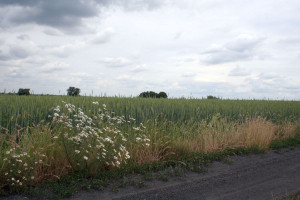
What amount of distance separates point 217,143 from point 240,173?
5.21ft

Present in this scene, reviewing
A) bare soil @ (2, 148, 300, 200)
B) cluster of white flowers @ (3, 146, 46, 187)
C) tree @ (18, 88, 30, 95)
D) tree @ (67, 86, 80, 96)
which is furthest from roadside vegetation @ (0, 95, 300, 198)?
tree @ (18, 88, 30, 95)

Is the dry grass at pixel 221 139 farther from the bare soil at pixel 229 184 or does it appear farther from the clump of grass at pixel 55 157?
the clump of grass at pixel 55 157

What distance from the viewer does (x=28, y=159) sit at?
5609mm

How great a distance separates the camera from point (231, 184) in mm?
6672

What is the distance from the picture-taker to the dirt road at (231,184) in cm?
568

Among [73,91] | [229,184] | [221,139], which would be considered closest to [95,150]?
[229,184]

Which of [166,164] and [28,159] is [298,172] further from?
[28,159]

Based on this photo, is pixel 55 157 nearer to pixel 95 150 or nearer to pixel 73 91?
pixel 95 150

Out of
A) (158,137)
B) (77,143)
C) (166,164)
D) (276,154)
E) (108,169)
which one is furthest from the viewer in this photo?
(276,154)

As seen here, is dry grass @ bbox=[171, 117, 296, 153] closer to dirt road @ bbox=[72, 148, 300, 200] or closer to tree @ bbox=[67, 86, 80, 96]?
dirt road @ bbox=[72, 148, 300, 200]

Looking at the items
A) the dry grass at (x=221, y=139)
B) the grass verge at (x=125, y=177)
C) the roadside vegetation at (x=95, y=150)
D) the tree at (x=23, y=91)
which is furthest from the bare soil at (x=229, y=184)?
the tree at (x=23, y=91)

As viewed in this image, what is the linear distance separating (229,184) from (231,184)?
0.06m

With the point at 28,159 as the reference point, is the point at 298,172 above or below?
below

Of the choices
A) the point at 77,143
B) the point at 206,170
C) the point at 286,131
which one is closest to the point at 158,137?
the point at 206,170
